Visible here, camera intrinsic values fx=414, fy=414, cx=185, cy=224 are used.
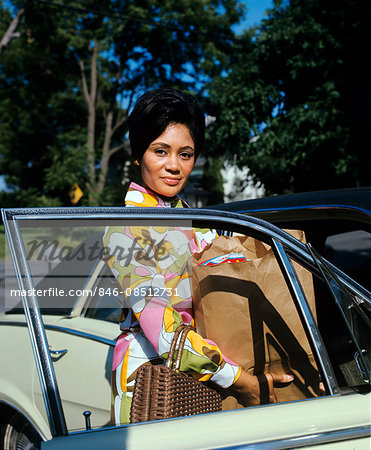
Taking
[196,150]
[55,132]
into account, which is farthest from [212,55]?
[196,150]

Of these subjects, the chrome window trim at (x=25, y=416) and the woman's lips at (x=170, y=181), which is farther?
the chrome window trim at (x=25, y=416)

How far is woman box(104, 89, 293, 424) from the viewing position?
3.58 ft

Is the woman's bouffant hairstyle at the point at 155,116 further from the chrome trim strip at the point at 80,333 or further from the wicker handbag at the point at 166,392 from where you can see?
the chrome trim strip at the point at 80,333

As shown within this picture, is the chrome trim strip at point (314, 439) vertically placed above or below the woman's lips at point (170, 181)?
below

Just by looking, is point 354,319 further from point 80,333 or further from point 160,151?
point 80,333

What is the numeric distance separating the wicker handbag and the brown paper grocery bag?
0.14 m

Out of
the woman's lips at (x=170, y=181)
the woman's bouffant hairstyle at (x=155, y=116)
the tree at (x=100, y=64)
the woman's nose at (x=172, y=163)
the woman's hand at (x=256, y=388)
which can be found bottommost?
the woman's hand at (x=256, y=388)

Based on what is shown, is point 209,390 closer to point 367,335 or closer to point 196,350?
point 196,350

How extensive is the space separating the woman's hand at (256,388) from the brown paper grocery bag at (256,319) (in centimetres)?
2

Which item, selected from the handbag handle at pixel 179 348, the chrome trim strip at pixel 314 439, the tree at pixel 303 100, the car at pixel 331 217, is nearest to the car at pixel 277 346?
the chrome trim strip at pixel 314 439

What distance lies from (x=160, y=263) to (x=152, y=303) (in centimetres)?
13

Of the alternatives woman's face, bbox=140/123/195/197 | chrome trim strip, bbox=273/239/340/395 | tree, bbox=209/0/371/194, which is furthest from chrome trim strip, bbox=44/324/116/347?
tree, bbox=209/0/371/194

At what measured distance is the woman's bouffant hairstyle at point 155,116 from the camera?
132 cm

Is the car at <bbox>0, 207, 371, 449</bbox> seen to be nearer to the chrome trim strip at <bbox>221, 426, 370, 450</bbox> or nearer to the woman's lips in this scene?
the chrome trim strip at <bbox>221, 426, 370, 450</bbox>
